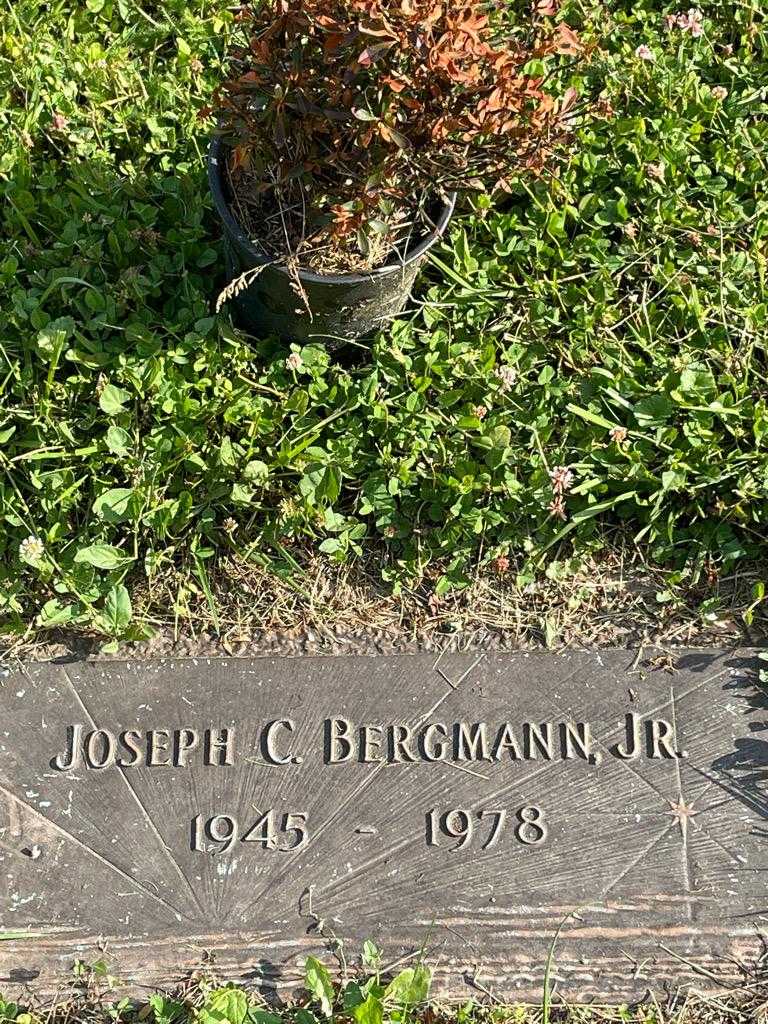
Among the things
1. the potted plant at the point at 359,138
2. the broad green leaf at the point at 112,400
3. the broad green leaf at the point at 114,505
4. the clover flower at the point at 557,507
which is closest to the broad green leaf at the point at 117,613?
the broad green leaf at the point at 114,505

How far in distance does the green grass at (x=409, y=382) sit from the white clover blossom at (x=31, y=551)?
2cm

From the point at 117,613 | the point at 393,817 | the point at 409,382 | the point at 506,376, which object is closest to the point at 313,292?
the point at 409,382

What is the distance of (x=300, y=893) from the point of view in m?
2.13

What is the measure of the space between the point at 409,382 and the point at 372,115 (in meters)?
0.71

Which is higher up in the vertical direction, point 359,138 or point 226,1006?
point 359,138

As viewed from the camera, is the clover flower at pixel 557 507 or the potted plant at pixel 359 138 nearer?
the potted plant at pixel 359 138

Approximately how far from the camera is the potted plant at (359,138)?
77.8 inches

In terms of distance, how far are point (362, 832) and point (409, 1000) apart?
13.5 inches

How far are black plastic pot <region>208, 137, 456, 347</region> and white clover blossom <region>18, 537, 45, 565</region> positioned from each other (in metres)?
0.76

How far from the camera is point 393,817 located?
219cm

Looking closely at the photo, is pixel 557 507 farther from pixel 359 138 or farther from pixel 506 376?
pixel 359 138

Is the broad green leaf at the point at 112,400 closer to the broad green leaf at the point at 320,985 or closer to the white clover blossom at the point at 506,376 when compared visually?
the white clover blossom at the point at 506,376

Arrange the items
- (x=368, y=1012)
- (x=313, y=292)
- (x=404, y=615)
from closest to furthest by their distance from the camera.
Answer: (x=368, y=1012)
(x=313, y=292)
(x=404, y=615)

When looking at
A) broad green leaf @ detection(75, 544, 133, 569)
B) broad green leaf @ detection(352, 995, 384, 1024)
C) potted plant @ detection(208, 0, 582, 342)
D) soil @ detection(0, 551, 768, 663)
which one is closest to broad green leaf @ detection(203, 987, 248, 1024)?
broad green leaf @ detection(352, 995, 384, 1024)
